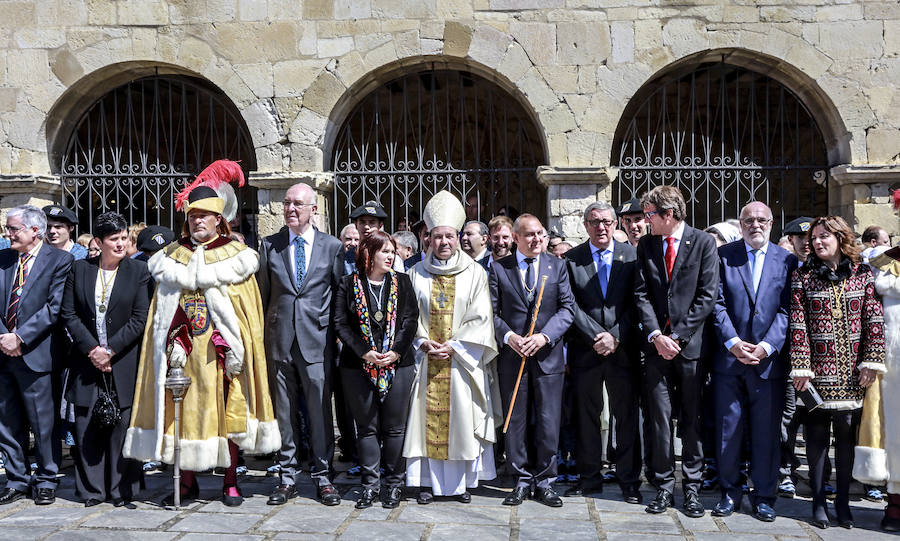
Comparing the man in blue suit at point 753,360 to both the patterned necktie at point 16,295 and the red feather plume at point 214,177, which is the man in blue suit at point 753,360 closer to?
the red feather plume at point 214,177

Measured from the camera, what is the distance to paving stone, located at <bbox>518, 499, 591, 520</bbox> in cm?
453

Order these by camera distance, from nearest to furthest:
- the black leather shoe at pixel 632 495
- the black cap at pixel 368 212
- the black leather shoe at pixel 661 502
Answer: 1. the black leather shoe at pixel 661 502
2. the black leather shoe at pixel 632 495
3. the black cap at pixel 368 212

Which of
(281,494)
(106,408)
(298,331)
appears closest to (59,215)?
(106,408)

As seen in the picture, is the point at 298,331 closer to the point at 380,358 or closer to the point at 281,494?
the point at 380,358

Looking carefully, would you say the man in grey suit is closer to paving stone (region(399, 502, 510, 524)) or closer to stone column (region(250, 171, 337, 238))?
paving stone (region(399, 502, 510, 524))

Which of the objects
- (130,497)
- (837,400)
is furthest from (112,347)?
(837,400)

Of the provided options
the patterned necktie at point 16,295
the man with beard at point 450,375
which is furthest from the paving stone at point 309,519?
the patterned necktie at point 16,295

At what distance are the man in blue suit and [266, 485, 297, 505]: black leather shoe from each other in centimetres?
241

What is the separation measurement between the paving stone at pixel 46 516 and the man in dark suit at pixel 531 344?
2375 millimetres

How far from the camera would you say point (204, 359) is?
4.64 meters

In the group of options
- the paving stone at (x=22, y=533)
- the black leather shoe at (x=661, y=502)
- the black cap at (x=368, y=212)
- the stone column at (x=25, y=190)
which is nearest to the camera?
the paving stone at (x=22, y=533)

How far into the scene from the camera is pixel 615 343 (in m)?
4.88

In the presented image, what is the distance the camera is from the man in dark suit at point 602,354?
4.93 metres

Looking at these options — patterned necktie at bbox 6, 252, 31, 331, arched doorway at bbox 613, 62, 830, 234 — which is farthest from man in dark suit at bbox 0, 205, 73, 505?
arched doorway at bbox 613, 62, 830, 234
